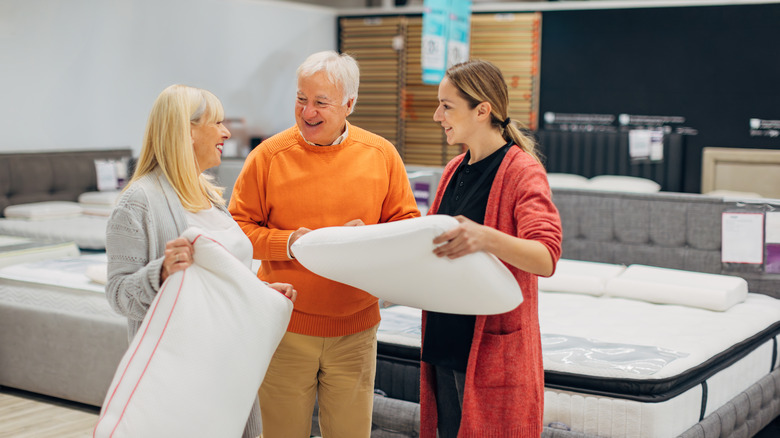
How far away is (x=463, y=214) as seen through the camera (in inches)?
79.4

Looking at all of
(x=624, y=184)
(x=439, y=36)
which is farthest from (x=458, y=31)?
(x=624, y=184)

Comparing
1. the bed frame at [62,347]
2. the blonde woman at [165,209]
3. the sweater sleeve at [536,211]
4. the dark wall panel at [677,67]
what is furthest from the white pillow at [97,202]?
the sweater sleeve at [536,211]

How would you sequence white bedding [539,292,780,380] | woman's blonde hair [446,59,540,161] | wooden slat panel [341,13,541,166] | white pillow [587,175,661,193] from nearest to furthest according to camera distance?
woman's blonde hair [446,59,540,161] → white bedding [539,292,780,380] → white pillow [587,175,661,193] → wooden slat panel [341,13,541,166]

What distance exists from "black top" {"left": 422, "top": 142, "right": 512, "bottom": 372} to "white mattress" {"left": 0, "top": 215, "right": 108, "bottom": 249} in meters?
4.35

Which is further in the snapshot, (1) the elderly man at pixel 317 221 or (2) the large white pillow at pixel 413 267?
(1) the elderly man at pixel 317 221

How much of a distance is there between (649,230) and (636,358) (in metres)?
1.61

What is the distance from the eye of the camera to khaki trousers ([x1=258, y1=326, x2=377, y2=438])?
2242 millimetres

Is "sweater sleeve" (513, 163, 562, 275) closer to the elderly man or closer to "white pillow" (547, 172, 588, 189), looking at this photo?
the elderly man

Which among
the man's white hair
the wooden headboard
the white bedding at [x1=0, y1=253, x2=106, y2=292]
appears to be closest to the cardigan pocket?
the man's white hair

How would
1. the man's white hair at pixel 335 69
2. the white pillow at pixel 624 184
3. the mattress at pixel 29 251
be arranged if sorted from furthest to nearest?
1. the white pillow at pixel 624 184
2. the mattress at pixel 29 251
3. the man's white hair at pixel 335 69

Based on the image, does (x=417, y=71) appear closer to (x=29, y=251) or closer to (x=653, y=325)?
(x=29, y=251)

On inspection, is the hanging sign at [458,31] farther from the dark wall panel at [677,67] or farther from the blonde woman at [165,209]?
the blonde woman at [165,209]

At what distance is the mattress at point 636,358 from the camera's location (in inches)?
113

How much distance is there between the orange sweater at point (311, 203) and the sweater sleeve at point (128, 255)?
1.22 ft
